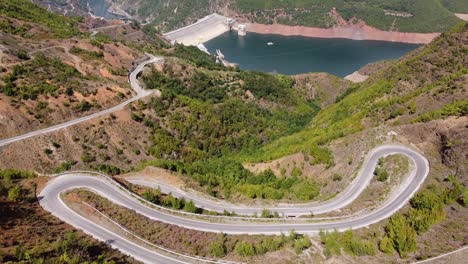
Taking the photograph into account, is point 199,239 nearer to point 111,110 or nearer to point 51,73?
point 111,110

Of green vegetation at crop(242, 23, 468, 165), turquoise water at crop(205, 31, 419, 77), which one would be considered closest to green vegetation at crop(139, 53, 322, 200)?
green vegetation at crop(242, 23, 468, 165)

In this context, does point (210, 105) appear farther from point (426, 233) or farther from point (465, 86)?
point (426, 233)

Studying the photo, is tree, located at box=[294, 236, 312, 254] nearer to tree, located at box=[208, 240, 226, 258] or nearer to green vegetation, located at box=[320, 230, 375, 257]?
green vegetation, located at box=[320, 230, 375, 257]

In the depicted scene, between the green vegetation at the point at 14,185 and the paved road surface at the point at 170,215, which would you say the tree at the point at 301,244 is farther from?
the green vegetation at the point at 14,185

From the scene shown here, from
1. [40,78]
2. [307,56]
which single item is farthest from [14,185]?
[307,56]

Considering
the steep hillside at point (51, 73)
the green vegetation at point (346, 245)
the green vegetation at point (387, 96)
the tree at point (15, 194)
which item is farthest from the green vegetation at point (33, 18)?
the green vegetation at point (346, 245)
